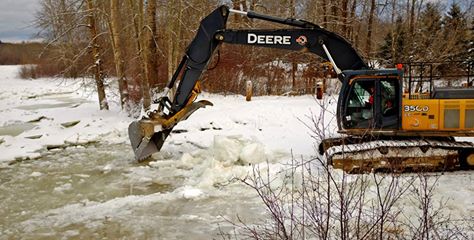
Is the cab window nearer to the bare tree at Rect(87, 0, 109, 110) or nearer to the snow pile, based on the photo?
the snow pile

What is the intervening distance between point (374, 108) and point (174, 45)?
12.2 meters

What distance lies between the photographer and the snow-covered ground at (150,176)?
6.39 metres

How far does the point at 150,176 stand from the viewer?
8719 mm

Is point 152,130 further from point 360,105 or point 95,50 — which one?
point 95,50

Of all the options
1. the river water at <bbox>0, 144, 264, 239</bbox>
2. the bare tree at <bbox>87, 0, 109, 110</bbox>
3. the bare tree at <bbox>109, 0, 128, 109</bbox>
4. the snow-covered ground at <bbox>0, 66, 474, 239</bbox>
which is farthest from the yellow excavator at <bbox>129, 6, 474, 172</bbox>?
the bare tree at <bbox>87, 0, 109, 110</bbox>

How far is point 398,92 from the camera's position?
8023 millimetres

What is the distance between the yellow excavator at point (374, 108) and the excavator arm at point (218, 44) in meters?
0.02

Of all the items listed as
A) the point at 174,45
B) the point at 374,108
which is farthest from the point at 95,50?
the point at 374,108

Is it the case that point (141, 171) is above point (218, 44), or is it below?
below

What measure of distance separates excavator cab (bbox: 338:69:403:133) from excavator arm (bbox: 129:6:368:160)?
45 cm

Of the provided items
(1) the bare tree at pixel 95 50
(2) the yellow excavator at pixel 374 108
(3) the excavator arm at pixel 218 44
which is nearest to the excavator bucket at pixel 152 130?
(3) the excavator arm at pixel 218 44

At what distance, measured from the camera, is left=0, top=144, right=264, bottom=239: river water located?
6.20m

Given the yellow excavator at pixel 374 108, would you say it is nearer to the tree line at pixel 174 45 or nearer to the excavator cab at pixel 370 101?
the excavator cab at pixel 370 101

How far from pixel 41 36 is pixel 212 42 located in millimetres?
10571
